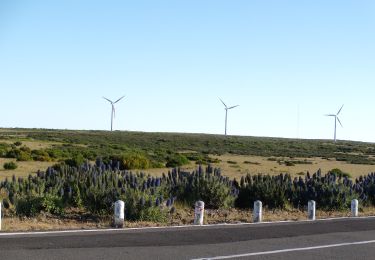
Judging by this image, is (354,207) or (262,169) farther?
(262,169)

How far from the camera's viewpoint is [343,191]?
786 inches

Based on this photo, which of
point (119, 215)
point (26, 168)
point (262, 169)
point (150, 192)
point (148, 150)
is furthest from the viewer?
point (148, 150)

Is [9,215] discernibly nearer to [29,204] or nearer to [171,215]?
[29,204]

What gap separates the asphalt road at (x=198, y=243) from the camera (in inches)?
385

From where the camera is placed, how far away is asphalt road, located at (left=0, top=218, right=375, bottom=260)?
979 cm

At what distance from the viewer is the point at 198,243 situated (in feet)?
36.9

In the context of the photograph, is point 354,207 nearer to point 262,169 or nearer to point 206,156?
point 262,169

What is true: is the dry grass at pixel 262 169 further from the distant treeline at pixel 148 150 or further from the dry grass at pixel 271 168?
the distant treeline at pixel 148 150

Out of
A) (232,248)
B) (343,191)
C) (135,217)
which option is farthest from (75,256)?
(343,191)

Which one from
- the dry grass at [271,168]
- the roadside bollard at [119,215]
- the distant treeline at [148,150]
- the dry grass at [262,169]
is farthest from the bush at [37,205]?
the distant treeline at [148,150]

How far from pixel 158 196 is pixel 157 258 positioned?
644cm

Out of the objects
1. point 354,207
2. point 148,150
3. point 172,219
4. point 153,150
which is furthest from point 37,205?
point 148,150

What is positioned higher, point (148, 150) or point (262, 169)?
point (148, 150)

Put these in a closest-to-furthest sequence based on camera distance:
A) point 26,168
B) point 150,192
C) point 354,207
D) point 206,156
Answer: point 150,192
point 354,207
point 26,168
point 206,156
